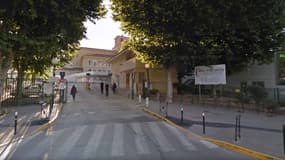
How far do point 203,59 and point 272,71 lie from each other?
1049 cm

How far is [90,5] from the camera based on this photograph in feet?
60.5

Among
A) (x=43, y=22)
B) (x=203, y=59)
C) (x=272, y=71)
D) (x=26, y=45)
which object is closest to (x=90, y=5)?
(x=43, y=22)

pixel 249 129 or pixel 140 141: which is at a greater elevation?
pixel 249 129

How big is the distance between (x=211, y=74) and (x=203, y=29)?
353 cm

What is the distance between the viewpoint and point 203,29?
20453 mm

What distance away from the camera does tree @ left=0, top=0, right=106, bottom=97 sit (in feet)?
51.3

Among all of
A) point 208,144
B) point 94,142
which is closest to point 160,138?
point 208,144

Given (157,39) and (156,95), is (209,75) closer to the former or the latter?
(157,39)

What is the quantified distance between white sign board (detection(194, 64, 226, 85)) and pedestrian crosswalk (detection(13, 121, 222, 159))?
8740 mm

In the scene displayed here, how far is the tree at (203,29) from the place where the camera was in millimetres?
19375

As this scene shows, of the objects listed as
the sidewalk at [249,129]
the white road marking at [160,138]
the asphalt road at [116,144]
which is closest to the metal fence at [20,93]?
the asphalt road at [116,144]

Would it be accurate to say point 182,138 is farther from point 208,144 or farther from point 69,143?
point 69,143

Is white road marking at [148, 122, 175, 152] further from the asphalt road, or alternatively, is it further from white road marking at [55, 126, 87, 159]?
white road marking at [55, 126, 87, 159]

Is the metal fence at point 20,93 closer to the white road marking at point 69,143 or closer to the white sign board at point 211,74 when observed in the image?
the white road marking at point 69,143
